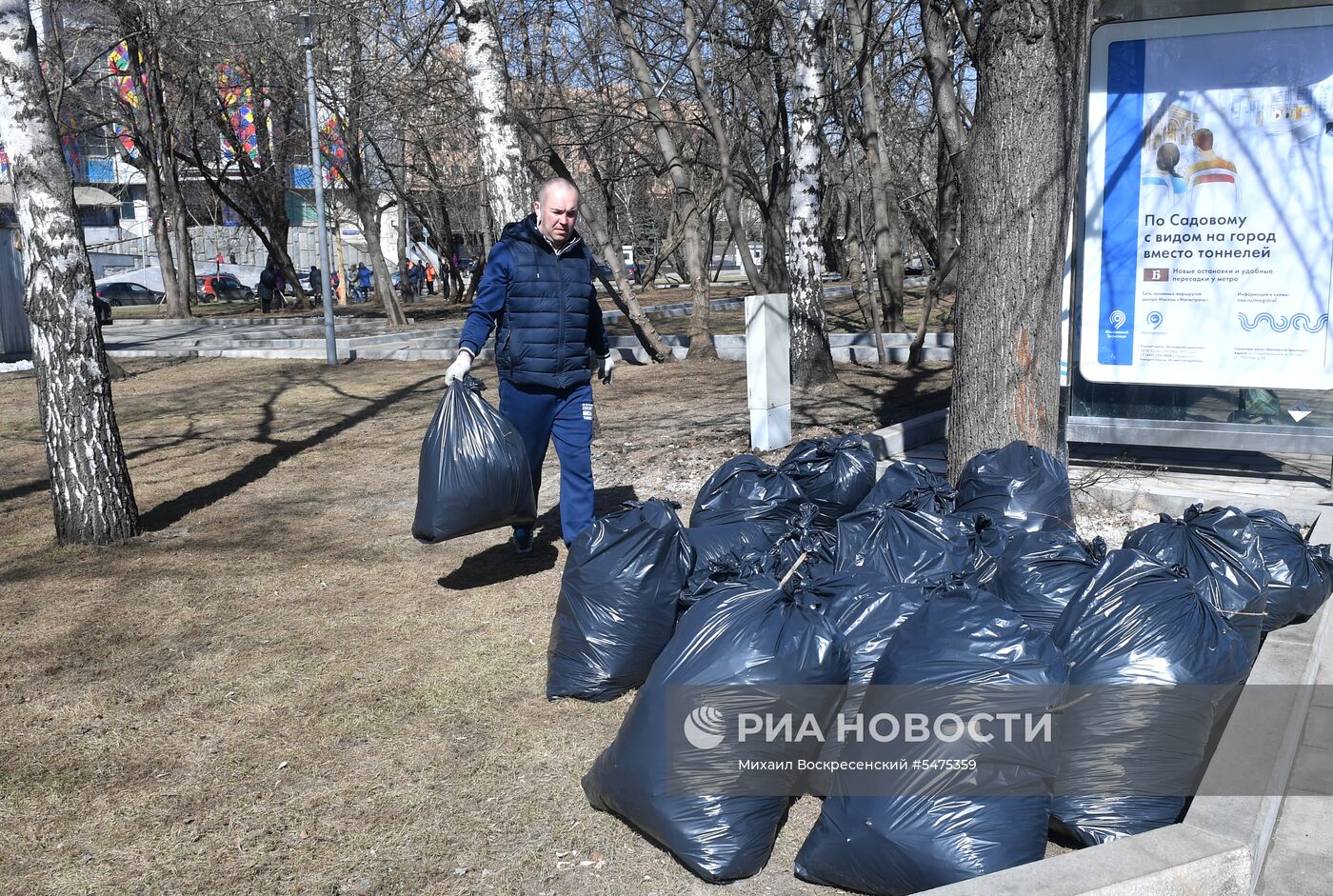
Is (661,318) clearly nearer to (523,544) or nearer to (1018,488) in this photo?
(523,544)

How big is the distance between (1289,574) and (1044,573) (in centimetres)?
105

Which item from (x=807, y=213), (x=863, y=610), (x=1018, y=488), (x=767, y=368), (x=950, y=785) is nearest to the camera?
(x=950, y=785)

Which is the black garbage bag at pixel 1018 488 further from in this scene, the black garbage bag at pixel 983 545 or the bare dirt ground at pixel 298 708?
the bare dirt ground at pixel 298 708

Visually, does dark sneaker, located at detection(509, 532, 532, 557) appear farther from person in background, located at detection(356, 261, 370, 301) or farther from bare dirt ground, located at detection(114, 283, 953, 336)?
person in background, located at detection(356, 261, 370, 301)

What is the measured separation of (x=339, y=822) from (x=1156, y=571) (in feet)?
8.23

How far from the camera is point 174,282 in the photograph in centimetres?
2625

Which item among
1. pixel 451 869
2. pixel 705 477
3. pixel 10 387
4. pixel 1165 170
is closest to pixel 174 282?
pixel 10 387

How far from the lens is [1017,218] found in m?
5.33

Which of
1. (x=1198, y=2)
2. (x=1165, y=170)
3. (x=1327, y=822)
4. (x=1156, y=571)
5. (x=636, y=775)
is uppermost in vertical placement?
(x=1198, y=2)

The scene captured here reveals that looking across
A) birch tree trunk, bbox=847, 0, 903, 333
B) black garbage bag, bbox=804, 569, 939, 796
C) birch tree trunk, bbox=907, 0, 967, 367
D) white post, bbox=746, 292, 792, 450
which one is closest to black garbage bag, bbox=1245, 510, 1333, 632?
black garbage bag, bbox=804, 569, 939, 796

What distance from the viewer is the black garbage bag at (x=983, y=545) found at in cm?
378

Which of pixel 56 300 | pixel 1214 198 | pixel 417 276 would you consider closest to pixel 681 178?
pixel 1214 198

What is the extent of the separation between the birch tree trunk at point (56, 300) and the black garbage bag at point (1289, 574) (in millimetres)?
5507

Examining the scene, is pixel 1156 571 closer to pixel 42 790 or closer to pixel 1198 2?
pixel 42 790
